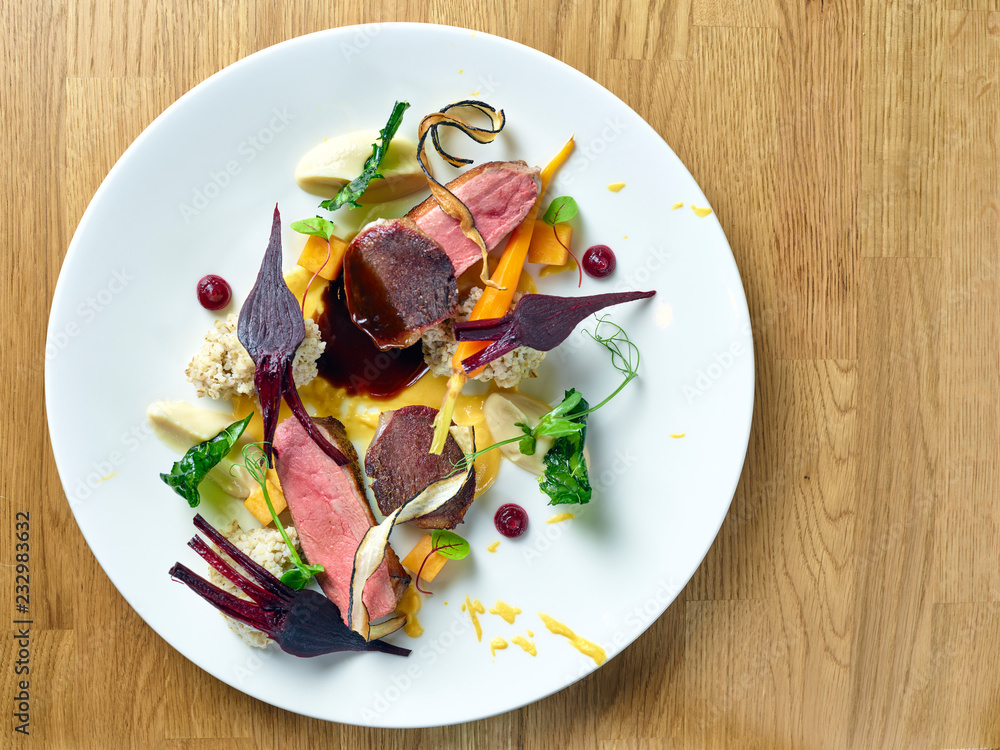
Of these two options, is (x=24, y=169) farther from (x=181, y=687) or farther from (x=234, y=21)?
(x=181, y=687)

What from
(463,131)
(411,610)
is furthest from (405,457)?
(463,131)

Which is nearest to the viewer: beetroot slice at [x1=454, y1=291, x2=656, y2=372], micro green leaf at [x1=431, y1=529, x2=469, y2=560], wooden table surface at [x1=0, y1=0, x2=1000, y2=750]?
beetroot slice at [x1=454, y1=291, x2=656, y2=372]

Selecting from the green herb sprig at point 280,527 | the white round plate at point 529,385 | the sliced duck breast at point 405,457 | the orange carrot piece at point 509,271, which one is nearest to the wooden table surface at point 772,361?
the white round plate at point 529,385

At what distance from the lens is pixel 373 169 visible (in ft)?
5.44

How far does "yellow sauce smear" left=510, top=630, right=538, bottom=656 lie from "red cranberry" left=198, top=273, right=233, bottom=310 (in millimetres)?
1254

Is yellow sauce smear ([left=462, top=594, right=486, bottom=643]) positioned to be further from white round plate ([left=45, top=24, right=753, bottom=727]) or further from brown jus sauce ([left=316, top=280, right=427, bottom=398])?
brown jus sauce ([left=316, top=280, right=427, bottom=398])

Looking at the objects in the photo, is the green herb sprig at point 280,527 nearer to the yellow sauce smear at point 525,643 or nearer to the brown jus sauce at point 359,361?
the brown jus sauce at point 359,361

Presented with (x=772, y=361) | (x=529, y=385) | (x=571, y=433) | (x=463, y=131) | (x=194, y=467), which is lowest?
(x=194, y=467)

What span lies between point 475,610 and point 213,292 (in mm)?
1158

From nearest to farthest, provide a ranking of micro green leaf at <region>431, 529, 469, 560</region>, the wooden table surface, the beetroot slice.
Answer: the beetroot slice → micro green leaf at <region>431, 529, 469, 560</region> → the wooden table surface

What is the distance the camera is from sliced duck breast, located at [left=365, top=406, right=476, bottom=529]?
1797mm

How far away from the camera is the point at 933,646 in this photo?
2027 mm

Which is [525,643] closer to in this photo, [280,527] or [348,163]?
[280,527]

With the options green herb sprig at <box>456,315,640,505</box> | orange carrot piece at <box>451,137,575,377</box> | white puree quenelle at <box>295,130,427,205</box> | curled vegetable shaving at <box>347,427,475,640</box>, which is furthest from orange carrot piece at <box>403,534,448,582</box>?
white puree quenelle at <box>295,130,427,205</box>
